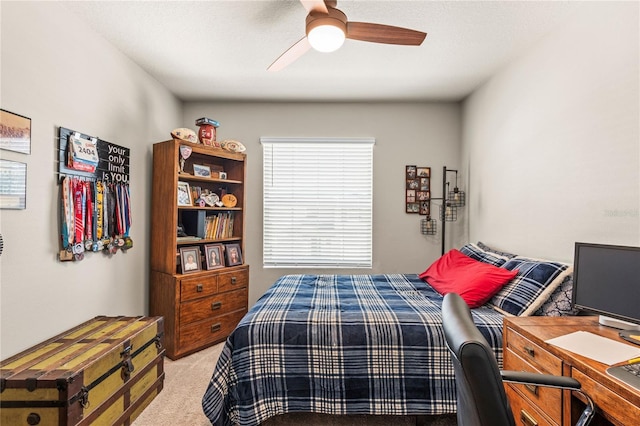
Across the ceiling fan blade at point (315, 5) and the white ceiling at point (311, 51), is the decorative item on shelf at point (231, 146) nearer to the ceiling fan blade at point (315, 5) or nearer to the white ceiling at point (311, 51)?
the white ceiling at point (311, 51)

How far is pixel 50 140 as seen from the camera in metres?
1.92

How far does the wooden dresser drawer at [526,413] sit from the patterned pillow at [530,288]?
50cm

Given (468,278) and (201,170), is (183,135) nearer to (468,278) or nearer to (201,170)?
(201,170)

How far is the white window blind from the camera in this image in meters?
3.71

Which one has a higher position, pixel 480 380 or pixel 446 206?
pixel 446 206

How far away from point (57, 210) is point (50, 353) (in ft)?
2.82

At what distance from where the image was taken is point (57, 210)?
1.95m

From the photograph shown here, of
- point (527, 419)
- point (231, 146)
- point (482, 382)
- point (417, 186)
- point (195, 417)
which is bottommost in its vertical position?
point (195, 417)

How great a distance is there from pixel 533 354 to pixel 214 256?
106 inches

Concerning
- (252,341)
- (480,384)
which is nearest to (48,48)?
(252,341)

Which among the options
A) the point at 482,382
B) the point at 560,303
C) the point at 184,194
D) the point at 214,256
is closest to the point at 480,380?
the point at 482,382

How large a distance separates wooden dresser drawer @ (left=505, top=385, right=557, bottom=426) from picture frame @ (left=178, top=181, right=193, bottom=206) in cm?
286

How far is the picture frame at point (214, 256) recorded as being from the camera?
3.05m

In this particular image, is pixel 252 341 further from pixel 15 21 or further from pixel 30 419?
pixel 15 21
